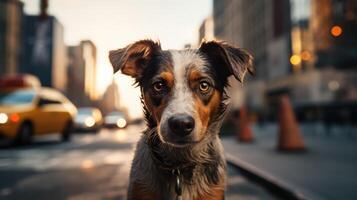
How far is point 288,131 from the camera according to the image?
561 inches

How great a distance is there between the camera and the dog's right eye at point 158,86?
401cm

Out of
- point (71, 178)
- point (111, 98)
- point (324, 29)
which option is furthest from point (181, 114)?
point (111, 98)

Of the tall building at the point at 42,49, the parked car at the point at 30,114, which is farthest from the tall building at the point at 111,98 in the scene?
the parked car at the point at 30,114

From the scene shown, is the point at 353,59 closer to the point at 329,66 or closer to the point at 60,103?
the point at 329,66

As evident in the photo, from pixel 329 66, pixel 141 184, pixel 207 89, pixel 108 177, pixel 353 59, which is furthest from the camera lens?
pixel 329 66

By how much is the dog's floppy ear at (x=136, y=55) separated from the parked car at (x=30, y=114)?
12026mm

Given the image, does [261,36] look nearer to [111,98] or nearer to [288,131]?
[288,131]

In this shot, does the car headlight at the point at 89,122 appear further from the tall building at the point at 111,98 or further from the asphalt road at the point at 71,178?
the tall building at the point at 111,98

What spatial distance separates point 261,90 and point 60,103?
194 feet

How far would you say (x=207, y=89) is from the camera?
4.04m

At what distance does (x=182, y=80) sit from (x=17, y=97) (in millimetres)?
14169

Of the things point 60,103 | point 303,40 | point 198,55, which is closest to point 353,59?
point 303,40

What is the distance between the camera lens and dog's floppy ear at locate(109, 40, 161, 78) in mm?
A: 4141

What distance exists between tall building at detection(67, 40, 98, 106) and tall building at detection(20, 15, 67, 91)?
113 ft
